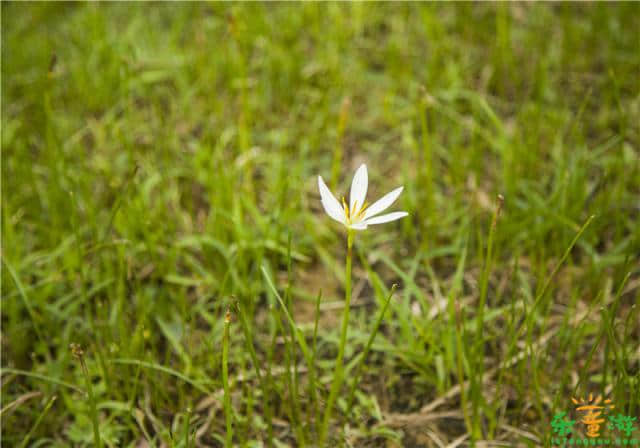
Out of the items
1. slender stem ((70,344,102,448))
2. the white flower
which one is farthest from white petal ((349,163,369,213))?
slender stem ((70,344,102,448))

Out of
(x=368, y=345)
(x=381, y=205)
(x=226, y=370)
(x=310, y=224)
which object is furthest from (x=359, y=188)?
(x=310, y=224)

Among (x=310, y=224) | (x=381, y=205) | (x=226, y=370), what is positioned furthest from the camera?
(x=310, y=224)

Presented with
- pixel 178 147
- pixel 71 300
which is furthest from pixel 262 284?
pixel 178 147

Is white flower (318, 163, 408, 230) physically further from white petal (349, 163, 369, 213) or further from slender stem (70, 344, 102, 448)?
slender stem (70, 344, 102, 448)

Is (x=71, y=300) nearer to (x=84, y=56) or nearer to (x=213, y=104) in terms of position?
(x=213, y=104)

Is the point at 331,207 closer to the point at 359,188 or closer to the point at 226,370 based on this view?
the point at 359,188

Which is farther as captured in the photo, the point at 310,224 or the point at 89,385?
the point at 310,224

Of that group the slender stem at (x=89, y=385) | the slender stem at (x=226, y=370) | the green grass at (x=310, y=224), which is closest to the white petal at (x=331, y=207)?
the green grass at (x=310, y=224)

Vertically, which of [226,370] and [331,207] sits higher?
[331,207]
